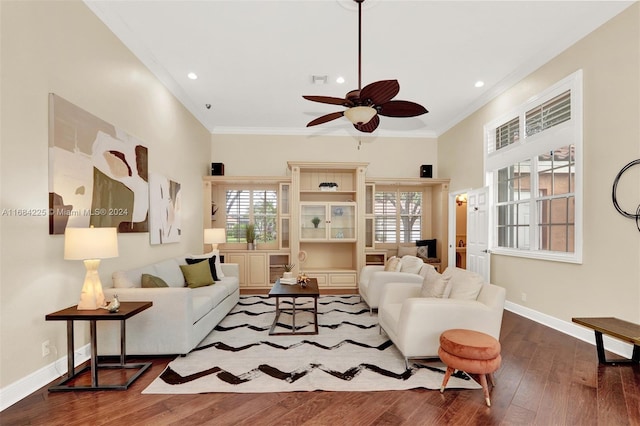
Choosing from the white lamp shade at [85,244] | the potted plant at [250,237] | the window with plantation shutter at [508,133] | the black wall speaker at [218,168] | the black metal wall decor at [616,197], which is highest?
the window with plantation shutter at [508,133]

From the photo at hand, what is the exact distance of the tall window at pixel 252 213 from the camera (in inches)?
272

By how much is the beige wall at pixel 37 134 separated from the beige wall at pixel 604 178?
504 cm

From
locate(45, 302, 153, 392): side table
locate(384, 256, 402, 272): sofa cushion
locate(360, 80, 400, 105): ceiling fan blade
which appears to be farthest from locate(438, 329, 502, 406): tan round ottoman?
locate(45, 302, 153, 392): side table

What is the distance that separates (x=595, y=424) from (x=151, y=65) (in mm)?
5475

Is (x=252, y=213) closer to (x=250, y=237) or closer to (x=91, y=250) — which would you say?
(x=250, y=237)

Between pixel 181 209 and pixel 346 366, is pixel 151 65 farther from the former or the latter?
pixel 346 366

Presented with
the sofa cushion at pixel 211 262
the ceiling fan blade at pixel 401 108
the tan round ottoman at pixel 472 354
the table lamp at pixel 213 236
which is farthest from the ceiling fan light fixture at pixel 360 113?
the table lamp at pixel 213 236

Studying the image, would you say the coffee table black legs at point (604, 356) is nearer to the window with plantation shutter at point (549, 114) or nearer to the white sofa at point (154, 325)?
the window with plantation shutter at point (549, 114)

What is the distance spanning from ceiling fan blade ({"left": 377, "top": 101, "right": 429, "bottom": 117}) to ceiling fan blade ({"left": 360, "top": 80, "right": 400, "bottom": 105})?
0.14 metres

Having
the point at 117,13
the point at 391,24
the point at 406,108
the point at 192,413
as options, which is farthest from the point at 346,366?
the point at 117,13

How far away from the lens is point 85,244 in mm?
2490

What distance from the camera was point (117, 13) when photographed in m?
3.31

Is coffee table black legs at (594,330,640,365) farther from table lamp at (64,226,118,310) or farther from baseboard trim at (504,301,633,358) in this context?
table lamp at (64,226,118,310)

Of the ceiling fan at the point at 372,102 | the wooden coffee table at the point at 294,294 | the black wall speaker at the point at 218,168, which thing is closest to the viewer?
the ceiling fan at the point at 372,102
